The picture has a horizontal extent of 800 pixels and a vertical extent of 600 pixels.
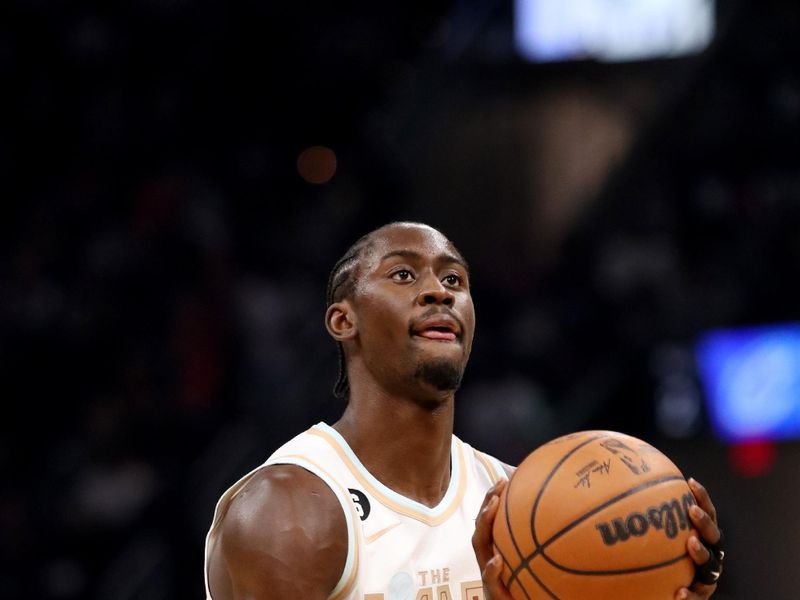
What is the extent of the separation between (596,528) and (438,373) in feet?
2.65

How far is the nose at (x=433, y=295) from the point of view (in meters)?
4.04

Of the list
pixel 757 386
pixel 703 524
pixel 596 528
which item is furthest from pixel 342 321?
pixel 757 386

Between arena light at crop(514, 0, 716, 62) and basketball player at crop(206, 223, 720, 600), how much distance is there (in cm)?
861

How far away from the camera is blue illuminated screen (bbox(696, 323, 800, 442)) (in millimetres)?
9227

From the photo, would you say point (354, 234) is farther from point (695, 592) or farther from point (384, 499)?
point (695, 592)

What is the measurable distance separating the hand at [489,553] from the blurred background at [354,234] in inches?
209

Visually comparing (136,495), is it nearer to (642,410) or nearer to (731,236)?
(642,410)

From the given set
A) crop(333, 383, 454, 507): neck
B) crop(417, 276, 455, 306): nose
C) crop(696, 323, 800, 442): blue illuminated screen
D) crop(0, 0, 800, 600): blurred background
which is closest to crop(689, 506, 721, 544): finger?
crop(333, 383, 454, 507): neck

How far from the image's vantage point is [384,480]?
4012 millimetres

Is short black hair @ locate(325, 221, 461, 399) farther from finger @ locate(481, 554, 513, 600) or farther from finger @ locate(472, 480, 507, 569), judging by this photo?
finger @ locate(481, 554, 513, 600)

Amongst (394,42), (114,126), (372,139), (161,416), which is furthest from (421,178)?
(161,416)

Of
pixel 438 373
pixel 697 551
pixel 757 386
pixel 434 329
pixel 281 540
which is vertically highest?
pixel 434 329

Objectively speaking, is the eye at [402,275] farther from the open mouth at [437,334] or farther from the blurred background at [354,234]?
the blurred background at [354,234]

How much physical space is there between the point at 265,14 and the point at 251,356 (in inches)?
186
